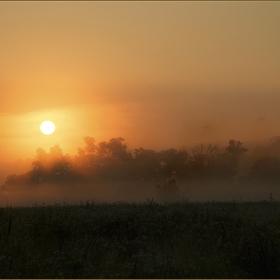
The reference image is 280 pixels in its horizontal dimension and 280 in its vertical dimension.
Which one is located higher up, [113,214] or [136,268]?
[113,214]

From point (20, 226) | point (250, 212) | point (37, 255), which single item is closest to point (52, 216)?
point (20, 226)

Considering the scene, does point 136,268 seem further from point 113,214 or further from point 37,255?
point 113,214

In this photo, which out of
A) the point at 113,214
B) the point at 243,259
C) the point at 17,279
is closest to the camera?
the point at 17,279

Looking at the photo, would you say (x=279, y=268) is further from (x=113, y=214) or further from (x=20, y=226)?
(x=20, y=226)

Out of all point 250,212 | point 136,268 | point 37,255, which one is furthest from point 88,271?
point 250,212

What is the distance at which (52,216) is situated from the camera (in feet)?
64.2

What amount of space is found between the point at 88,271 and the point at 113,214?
589 cm

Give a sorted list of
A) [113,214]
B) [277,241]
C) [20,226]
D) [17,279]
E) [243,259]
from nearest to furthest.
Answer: [17,279]
[243,259]
[277,241]
[20,226]
[113,214]

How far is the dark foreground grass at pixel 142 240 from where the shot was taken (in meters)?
14.1

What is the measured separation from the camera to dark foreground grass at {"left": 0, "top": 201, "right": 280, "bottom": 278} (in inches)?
555

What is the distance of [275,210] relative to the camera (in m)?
20.7

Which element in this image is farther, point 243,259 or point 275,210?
point 275,210

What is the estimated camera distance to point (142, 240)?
17.0m

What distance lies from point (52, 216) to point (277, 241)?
8700 millimetres
